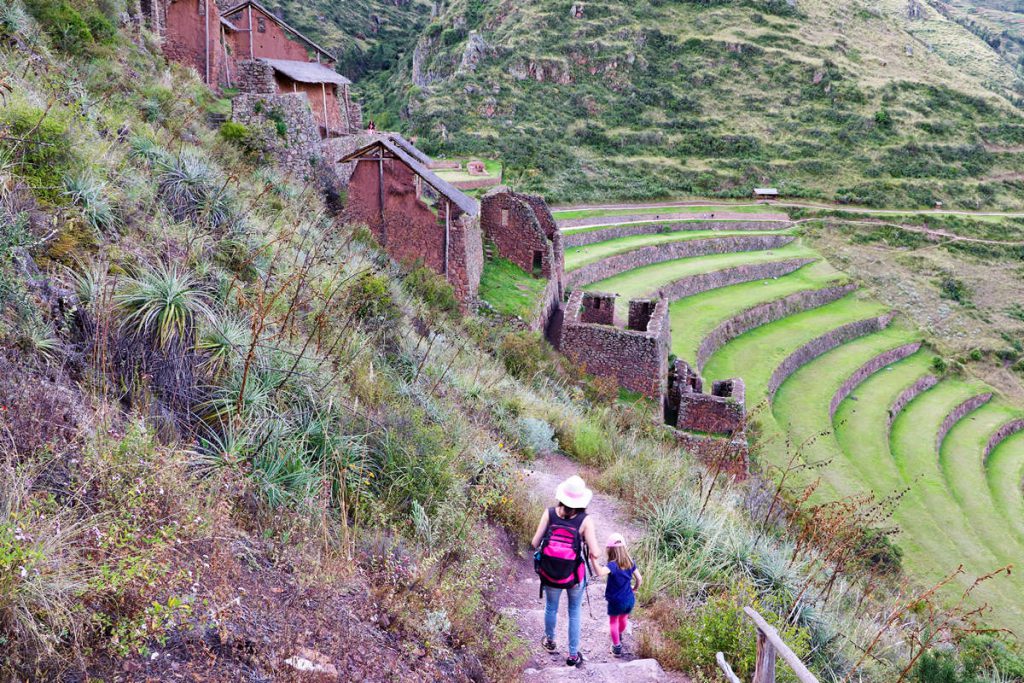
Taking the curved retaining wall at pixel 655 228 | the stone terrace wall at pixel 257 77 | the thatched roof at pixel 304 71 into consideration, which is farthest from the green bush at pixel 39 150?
the curved retaining wall at pixel 655 228

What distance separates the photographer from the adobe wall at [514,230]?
19.8m

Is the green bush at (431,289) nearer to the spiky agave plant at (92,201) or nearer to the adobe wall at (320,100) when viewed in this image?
the spiky agave plant at (92,201)

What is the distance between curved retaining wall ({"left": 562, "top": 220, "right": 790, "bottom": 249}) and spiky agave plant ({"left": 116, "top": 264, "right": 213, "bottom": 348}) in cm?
2447

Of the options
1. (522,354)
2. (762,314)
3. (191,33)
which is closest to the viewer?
(522,354)

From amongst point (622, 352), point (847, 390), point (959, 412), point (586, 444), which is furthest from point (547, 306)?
point (959, 412)

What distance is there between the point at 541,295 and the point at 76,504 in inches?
618

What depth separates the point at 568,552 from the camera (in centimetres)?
430

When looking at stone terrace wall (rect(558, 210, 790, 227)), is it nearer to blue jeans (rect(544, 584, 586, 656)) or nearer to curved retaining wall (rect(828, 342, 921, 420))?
curved retaining wall (rect(828, 342, 921, 420))

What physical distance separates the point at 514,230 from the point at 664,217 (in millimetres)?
21082

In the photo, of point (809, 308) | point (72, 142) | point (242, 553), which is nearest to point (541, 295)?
point (72, 142)

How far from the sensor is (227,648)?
285cm

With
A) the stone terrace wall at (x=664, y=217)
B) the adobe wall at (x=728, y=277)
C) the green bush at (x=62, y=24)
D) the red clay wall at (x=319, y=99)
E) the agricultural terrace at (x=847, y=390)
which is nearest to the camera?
the green bush at (x=62, y=24)

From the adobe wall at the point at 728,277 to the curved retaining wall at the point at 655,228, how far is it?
16.7 feet

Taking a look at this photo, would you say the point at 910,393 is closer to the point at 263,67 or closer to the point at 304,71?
the point at 304,71
